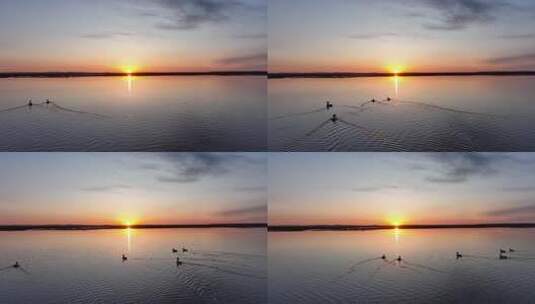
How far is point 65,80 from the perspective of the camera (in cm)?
192

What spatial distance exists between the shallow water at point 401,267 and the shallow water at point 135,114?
0.34 meters

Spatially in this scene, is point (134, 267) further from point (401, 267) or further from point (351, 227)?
point (401, 267)

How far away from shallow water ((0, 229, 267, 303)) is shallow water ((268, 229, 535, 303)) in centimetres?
9

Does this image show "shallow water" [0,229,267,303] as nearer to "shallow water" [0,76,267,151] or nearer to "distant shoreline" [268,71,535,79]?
"shallow water" [0,76,267,151]

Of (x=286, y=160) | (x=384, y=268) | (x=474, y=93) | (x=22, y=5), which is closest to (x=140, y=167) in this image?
(x=286, y=160)

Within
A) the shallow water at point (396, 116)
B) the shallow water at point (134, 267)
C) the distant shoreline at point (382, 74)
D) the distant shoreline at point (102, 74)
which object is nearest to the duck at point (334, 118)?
the shallow water at point (396, 116)

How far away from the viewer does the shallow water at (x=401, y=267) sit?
6.25ft

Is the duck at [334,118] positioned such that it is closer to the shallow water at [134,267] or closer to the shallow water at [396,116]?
the shallow water at [396,116]

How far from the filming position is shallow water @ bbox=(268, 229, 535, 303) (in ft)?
6.25

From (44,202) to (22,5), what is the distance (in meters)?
0.56

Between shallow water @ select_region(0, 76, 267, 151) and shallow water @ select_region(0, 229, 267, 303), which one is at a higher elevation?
shallow water @ select_region(0, 76, 267, 151)

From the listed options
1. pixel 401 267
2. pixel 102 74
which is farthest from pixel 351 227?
pixel 102 74

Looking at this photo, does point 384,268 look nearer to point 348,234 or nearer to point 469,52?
point 348,234

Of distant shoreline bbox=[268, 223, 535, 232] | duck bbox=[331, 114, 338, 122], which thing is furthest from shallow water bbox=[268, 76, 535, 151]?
distant shoreline bbox=[268, 223, 535, 232]
